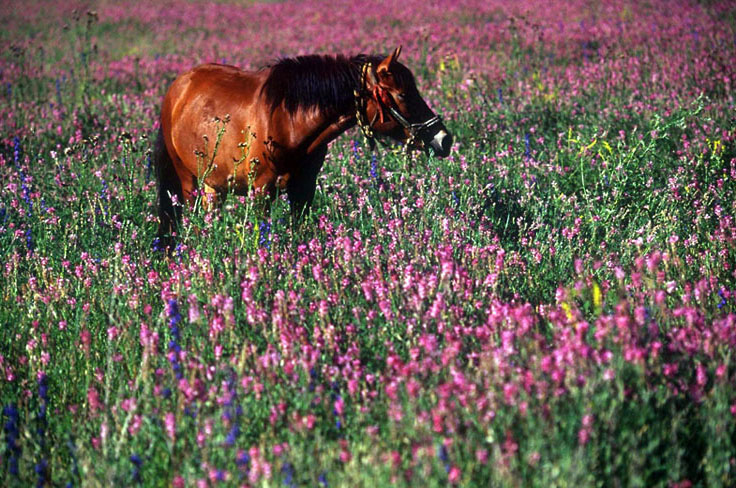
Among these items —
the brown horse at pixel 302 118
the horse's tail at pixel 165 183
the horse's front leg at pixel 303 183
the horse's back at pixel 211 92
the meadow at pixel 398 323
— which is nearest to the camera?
the meadow at pixel 398 323

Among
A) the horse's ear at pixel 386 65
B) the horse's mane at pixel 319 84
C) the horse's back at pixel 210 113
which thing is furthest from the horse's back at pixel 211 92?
the horse's ear at pixel 386 65

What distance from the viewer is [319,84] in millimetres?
4328

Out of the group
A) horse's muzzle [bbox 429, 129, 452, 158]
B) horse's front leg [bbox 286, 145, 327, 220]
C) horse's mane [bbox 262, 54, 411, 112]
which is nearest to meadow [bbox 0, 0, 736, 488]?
horse's front leg [bbox 286, 145, 327, 220]

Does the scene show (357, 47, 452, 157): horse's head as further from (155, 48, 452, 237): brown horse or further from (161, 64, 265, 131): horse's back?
(161, 64, 265, 131): horse's back

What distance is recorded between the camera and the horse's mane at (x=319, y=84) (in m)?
4.32

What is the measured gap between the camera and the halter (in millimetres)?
4227

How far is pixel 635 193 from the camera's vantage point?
16.6ft

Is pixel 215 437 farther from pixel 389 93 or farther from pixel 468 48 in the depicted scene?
pixel 468 48

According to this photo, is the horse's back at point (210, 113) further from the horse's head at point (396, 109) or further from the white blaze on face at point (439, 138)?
the white blaze on face at point (439, 138)

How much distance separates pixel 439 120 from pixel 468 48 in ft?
24.3

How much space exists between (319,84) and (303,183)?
645 millimetres

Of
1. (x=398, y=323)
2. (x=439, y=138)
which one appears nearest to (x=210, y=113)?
(x=439, y=138)

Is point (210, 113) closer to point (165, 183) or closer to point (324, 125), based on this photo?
point (165, 183)

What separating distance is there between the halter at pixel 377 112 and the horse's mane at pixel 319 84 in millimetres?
72
